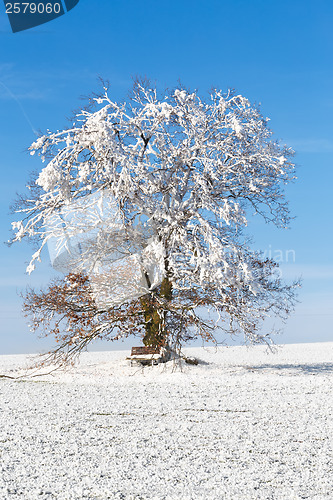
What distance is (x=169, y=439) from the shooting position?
5586 millimetres

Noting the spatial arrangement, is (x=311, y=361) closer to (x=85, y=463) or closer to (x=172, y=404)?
(x=172, y=404)

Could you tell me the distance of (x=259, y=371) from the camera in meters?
11.7

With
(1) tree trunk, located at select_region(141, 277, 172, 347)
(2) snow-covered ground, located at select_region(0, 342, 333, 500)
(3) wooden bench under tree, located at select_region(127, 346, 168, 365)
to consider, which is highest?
(1) tree trunk, located at select_region(141, 277, 172, 347)

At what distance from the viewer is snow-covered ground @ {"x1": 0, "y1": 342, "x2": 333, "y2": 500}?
427cm

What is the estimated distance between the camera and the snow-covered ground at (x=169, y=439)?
4.27 meters

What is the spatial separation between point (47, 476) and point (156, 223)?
328 inches

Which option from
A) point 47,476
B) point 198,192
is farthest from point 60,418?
point 198,192

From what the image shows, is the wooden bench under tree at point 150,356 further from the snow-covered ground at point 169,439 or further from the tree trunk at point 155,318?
the snow-covered ground at point 169,439

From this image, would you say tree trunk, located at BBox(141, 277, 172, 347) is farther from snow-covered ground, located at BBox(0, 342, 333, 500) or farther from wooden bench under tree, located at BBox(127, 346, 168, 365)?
snow-covered ground, located at BBox(0, 342, 333, 500)

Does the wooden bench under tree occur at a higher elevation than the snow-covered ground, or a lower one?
higher

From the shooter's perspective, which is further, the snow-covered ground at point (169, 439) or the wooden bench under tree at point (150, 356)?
the wooden bench under tree at point (150, 356)

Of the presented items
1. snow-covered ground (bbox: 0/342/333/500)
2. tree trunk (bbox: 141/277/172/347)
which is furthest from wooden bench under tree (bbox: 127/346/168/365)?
snow-covered ground (bbox: 0/342/333/500)

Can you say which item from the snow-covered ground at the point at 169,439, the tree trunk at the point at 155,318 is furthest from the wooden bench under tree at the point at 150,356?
the snow-covered ground at the point at 169,439

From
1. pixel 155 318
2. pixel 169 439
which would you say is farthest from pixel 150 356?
pixel 169 439
